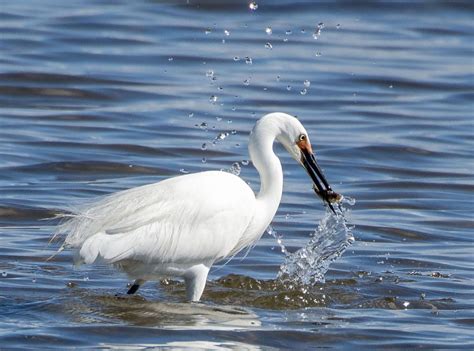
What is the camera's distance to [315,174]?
9969mm

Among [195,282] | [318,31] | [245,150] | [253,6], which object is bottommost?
[195,282]

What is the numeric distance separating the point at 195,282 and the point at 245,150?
6.03 metres

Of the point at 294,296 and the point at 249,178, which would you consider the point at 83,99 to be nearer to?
the point at 249,178

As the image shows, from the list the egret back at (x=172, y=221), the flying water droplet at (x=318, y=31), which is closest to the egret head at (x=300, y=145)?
the egret back at (x=172, y=221)

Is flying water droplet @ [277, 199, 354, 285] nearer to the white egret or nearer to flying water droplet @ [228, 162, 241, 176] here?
the white egret

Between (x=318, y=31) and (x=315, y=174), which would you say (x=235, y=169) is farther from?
(x=318, y=31)

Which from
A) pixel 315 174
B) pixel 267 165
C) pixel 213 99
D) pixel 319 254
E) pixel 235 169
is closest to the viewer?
pixel 267 165

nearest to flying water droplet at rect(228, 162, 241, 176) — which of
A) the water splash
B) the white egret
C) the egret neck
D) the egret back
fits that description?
the water splash

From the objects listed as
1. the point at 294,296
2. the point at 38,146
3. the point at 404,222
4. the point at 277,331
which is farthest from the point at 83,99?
the point at 277,331

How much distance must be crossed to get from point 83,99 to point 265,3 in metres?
7.75

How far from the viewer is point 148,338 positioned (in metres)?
8.46

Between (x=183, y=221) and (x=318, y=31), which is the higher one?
(x=318, y=31)

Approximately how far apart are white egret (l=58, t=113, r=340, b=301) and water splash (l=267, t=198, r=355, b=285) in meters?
0.82

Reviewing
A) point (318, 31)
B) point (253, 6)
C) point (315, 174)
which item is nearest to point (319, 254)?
point (315, 174)
